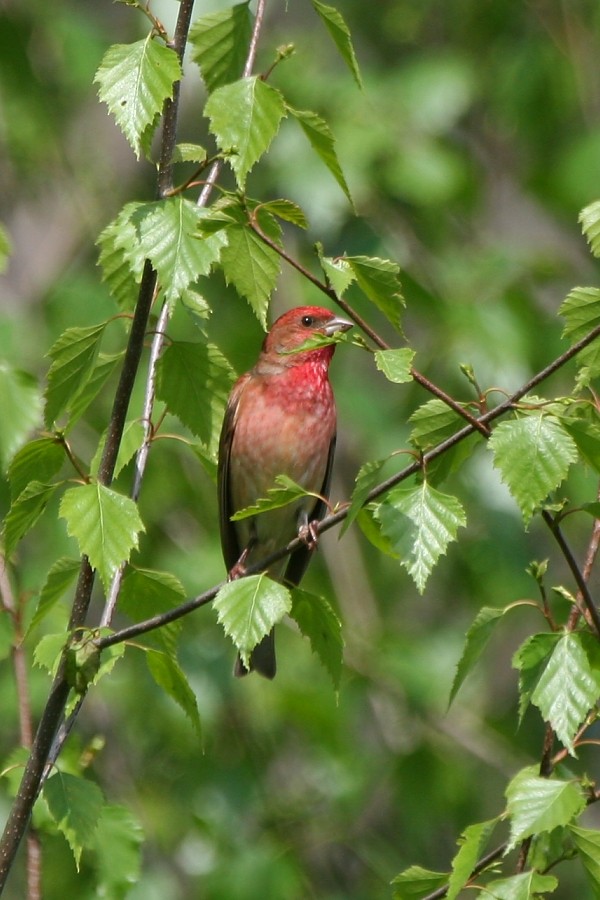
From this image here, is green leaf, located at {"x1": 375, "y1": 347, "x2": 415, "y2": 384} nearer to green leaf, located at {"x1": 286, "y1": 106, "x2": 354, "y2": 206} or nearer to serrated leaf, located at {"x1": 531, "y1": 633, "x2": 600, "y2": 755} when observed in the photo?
green leaf, located at {"x1": 286, "y1": 106, "x2": 354, "y2": 206}

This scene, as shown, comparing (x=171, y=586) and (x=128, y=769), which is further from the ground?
(x=171, y=586)

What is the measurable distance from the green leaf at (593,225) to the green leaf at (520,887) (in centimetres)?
148

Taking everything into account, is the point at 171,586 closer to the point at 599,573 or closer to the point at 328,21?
the point at 328,21

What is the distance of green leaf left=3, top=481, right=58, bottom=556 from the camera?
346 centimetres

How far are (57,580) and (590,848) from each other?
61.7 inches

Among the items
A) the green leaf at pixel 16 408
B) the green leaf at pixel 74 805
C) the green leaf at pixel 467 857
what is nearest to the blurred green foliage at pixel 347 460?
the green leaf at pixel 16 408

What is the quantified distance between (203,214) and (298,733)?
19.9 ft

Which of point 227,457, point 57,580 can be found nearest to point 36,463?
point 57,580

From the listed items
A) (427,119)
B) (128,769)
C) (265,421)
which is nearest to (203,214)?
(265,421)

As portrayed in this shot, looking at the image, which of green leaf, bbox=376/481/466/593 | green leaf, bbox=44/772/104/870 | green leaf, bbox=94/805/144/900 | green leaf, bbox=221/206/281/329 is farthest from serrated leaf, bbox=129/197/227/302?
green leaf, bbox=94/805/144/900

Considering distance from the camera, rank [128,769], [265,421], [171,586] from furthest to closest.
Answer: [128,769]
[265,421]
[171,586]

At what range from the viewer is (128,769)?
8672 millimetres

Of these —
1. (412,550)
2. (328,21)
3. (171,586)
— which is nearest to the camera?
(412,550)

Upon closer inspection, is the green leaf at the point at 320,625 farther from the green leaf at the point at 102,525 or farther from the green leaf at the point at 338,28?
the green leaf at the point at 338,28
